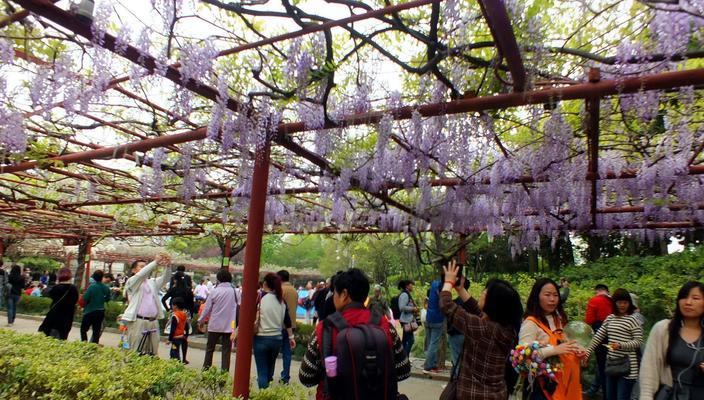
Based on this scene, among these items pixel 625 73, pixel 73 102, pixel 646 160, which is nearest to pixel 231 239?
pixel 73 102

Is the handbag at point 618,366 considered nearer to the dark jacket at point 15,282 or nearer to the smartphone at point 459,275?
the smartphone at point 459,275

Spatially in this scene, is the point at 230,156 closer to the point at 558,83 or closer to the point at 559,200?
the point at 558,83

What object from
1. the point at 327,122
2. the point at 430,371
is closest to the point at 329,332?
the point at 327,122

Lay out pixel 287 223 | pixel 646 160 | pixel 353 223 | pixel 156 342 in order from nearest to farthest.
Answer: pixel 646 160
pixel 156 342
pixel 353 223
pixel 287 223

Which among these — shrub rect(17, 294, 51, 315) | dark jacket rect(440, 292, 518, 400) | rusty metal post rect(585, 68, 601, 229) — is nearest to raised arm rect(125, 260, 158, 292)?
dark jacket rect(440, 292, 518, 400)

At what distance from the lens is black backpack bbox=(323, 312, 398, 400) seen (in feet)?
6.85

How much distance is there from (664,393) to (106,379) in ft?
10.3

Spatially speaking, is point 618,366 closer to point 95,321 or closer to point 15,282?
point 95,321

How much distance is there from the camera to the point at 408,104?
3473 mm

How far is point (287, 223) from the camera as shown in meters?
9.33

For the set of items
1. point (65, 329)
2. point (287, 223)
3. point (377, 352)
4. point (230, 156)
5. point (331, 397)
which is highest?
point (230, 156)

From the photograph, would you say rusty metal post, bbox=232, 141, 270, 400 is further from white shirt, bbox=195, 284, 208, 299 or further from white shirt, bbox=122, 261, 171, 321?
white shirt, bbox=195, 284, 208, 299

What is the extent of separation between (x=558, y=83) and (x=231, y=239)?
960 centimetres

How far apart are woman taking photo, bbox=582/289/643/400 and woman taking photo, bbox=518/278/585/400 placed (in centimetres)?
146
